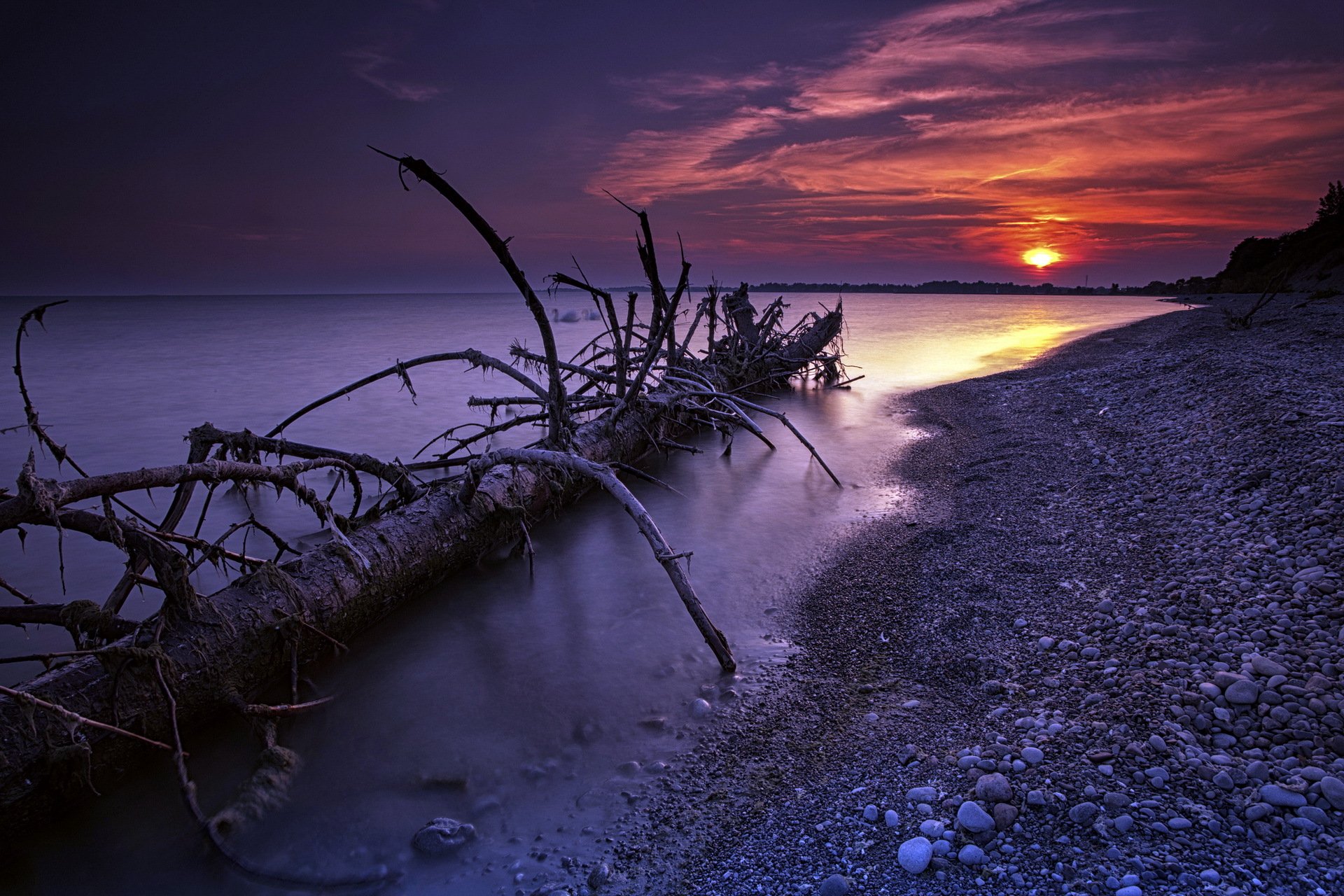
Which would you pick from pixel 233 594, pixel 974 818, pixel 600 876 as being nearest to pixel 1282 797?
pixel 974 818

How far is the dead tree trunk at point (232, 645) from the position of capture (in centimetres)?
217

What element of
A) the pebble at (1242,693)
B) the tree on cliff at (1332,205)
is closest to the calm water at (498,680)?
the pebble at (1242,693)

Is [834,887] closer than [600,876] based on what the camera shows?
Yes

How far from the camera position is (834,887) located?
1.72 m

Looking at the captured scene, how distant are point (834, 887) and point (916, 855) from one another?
0.24 m

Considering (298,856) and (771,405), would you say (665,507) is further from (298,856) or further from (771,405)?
(771,405)

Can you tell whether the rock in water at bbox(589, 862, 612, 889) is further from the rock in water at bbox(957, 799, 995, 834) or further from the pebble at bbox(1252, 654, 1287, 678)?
the pebble at bbox(1252, 654, 1287, 678)

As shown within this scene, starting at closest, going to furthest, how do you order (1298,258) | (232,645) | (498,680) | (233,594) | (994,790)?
(994,790) → (232,645) → (233,594) → (498,680) → (1298,258)

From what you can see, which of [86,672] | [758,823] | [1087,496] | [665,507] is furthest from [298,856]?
[1087,496]

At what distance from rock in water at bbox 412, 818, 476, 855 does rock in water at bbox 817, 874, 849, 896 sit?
1180mm

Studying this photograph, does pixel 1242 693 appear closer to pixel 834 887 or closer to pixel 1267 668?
pixel 1267 668

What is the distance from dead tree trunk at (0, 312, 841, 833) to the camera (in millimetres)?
2172

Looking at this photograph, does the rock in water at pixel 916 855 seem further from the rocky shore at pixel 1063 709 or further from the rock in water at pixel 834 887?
the rock in water at pixel 834 887

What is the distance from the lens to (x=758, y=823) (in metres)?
2.07
